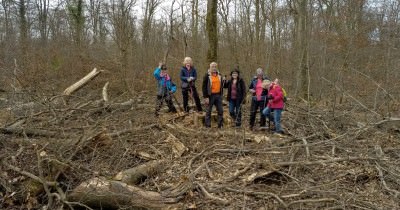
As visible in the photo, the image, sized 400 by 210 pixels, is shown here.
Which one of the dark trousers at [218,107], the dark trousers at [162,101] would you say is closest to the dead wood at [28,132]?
the dark trousers at [162,101]

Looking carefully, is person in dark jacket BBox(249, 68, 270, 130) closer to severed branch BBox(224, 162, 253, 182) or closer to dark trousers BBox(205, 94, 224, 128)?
dark trousers BBox(205, 94, 224, 128)

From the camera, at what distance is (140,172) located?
16.2 feet

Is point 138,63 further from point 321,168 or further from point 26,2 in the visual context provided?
point 321,168

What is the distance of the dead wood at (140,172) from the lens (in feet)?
15.3

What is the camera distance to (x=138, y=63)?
1692 centimetres

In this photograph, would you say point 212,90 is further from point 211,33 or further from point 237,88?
point 211,33

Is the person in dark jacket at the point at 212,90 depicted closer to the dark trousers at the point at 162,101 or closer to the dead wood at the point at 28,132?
the dark trousers at the point at 162,101

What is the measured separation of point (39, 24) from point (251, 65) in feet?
52.8

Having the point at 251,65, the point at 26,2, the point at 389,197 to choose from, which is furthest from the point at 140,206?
the point at 26,2

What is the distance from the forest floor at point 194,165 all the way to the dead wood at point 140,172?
0.02 m

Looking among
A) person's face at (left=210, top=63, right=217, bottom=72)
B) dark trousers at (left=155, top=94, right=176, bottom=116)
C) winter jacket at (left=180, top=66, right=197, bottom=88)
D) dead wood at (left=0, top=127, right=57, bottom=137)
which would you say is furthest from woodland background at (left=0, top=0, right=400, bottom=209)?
person's face at (left=210, top=63, right=217, bottom=72)

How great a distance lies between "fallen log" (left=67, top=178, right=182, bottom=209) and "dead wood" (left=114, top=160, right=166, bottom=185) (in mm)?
366

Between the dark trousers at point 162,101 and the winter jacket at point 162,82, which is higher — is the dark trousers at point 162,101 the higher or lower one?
the lower one

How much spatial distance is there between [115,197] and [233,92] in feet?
14.2
